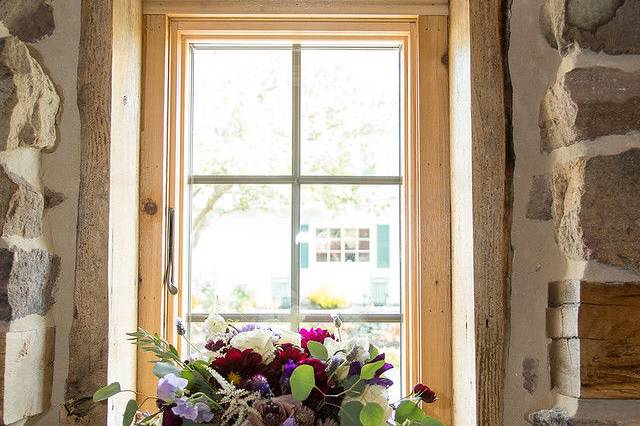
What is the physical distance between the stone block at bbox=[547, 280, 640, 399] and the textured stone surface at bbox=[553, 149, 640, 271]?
0.05m

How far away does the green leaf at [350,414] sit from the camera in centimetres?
114

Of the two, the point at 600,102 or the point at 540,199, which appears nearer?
the point at 600,102

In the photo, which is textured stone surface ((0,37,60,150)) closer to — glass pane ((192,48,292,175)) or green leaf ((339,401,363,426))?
glass pane ((192,48,292,175))

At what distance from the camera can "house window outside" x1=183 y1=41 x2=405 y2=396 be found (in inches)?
62.9

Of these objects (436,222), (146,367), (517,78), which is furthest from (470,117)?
(146,367)

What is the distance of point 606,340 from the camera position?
120cm

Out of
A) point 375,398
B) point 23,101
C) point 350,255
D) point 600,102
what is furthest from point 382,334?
point 23,101

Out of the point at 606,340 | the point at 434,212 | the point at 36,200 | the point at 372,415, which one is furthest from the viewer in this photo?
the point at 434,212

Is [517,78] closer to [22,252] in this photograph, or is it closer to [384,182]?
[384,182]

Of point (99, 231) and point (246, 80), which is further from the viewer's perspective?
point (246, 80)

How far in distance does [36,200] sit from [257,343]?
0.48m

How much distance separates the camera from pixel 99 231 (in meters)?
1.36

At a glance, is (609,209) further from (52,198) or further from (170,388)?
(52,198)

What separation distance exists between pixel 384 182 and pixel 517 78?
0.37m
